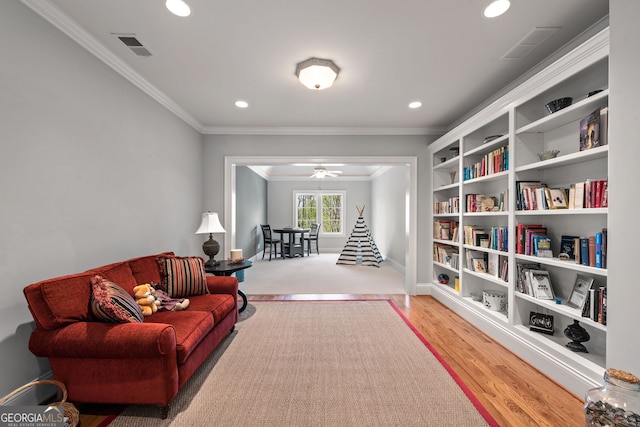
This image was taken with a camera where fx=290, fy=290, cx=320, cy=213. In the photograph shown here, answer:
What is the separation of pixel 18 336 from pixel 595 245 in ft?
12.3

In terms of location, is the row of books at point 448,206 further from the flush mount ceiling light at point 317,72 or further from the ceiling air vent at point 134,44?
the ceiling air vent at point 134,44

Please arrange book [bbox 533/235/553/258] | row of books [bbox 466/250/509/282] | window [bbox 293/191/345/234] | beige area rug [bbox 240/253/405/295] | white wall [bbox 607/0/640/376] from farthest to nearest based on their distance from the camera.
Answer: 1. window [bbox 293/191/345/234]
2. beige area rug [bbox 240/253/405/295]
3. row of books [bbox 466/250/509/282]
4. book [bbox 533/235/553/258]
5. white wall [bbox 607/0/640/376]

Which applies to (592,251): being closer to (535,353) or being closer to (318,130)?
(535,353)

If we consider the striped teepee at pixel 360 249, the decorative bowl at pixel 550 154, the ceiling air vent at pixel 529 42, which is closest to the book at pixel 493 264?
the decorative bowl at pixel 550 154

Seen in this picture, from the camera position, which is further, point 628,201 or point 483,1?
point 483,1

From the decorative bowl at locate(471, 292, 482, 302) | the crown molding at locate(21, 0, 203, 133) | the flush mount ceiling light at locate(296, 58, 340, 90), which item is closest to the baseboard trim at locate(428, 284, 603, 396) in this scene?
the decorative bowl at locate(471, 292, 482, 302)

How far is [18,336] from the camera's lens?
5.90 ft

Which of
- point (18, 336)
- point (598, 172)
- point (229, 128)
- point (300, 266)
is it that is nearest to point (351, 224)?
point (300, 266)

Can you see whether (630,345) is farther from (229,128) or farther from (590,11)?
(229,128)

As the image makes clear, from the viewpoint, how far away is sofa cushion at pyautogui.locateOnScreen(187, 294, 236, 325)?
2479 millimetres

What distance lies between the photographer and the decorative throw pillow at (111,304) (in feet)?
5.90

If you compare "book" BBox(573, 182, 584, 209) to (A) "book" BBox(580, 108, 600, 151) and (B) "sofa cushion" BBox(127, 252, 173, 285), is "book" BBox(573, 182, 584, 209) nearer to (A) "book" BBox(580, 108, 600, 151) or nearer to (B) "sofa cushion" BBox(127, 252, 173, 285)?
(A) "book" BBox(580, 108, 600, 151)

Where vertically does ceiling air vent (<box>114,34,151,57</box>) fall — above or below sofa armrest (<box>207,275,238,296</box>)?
above

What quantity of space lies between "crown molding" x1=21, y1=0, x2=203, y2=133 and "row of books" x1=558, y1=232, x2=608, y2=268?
393 cm
